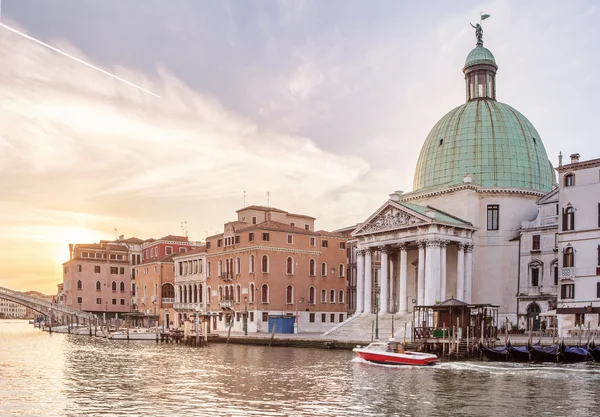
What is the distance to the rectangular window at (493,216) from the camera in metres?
51.0

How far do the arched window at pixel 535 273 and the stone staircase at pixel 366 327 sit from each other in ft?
26.6

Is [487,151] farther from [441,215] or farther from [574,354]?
[574,354]

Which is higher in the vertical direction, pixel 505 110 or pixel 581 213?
pixel 505 110

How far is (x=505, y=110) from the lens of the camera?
54.9 meters

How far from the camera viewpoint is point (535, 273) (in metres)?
48.1

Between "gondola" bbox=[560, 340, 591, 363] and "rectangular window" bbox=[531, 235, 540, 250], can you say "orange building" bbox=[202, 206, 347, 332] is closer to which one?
"rectangular window" bbox=[531, 235, 540, 250]

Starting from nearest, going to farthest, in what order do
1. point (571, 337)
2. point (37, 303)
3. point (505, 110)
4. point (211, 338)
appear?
1. point (571, 337)
2. point (211, 338)
3. point (505, 110)
4. point (37, 303)

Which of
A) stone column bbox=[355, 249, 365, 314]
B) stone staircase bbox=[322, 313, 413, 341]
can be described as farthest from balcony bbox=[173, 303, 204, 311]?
stone staircase bbox=[322, 313, 413, 341]

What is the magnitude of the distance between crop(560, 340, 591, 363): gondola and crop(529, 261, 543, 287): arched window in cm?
1673

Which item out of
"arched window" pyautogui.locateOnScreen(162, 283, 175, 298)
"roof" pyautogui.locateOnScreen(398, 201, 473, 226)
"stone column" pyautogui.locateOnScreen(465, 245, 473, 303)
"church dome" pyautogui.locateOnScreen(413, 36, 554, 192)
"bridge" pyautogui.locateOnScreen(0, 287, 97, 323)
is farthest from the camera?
"bridge" pyautogui.locateOnScreen(0, 287, 97, 323)

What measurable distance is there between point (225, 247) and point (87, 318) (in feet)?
82.0

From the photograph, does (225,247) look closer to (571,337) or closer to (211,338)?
(211,338)

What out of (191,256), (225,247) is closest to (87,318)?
(191,256)

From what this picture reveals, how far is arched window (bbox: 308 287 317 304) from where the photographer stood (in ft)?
190
